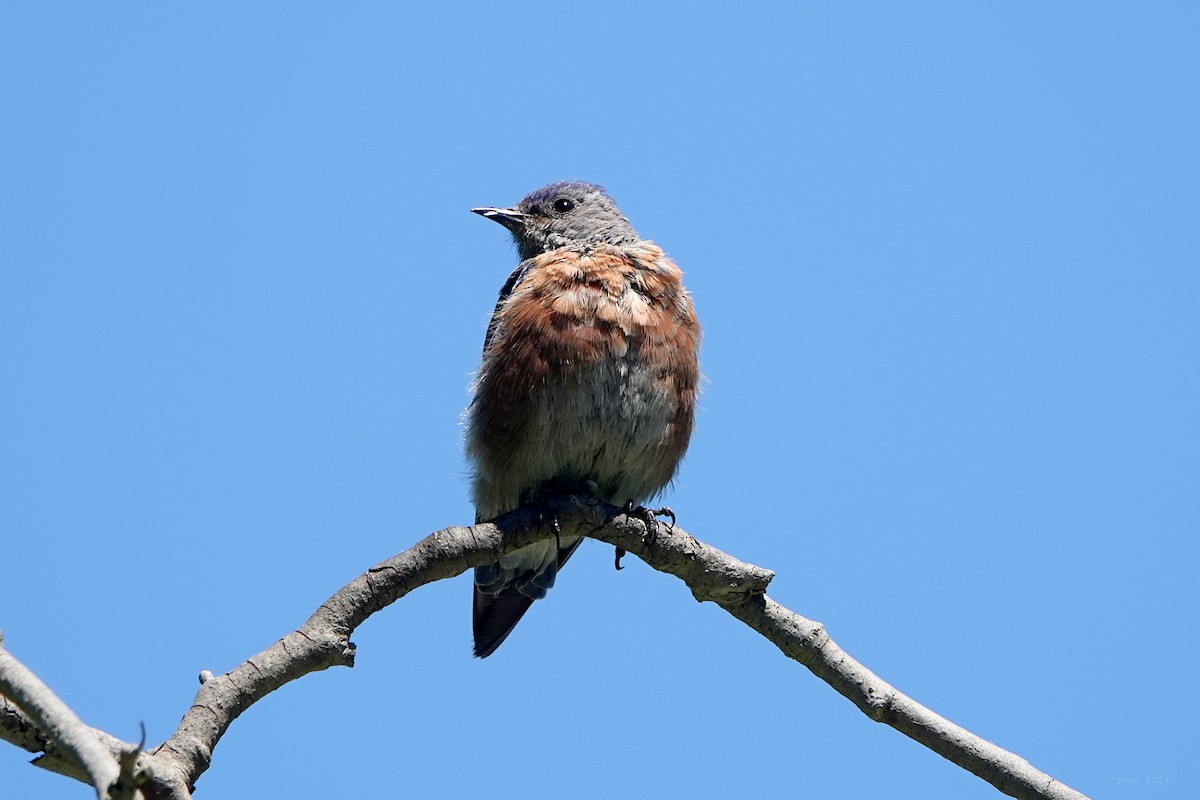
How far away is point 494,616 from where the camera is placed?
26.8 ft

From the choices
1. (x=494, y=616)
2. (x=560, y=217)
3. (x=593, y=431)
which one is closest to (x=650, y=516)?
(x=593, y=431)

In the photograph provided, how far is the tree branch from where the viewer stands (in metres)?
4.70

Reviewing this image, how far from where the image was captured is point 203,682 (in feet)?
16.1

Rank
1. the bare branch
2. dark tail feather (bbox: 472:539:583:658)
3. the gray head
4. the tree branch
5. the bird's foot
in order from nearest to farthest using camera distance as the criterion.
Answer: the bare branch → the tree branch → the bird's foot → dark tail feather (bbox: 472:539:583:658) → the gray head

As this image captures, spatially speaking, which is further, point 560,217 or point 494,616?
point 560,217

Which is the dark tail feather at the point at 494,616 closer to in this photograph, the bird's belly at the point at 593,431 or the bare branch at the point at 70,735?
the bird's belly at the point at 593,431

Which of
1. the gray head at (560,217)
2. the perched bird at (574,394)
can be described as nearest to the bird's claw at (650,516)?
the perched bird at (574,394)

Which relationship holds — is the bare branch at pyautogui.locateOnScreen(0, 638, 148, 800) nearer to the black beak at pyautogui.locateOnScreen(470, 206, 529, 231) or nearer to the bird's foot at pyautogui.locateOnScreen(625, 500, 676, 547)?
the bird's foot at pyautogui.locateOnScreen(625, 500, 676, 547)

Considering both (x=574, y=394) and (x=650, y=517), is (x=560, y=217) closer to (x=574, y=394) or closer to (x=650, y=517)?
(x=574, y=394)

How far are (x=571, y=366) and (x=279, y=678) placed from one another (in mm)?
2975

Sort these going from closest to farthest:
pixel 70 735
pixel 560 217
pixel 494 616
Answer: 1. pixel 70 735
2. pixel 494 616
3. pixel 560 217

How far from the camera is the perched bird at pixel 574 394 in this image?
7426 millimetres

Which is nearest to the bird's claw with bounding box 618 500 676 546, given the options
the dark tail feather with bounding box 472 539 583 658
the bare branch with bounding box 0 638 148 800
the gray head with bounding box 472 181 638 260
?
the dark tail feather with bounding box 472 539 583 658

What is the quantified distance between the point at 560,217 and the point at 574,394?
2.34 meters
